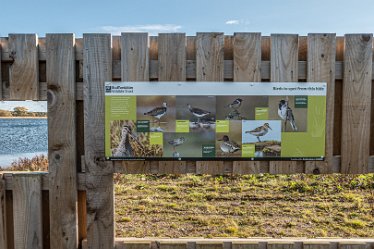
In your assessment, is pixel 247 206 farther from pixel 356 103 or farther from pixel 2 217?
pixel 2 217

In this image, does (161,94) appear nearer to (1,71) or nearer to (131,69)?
(131,69)

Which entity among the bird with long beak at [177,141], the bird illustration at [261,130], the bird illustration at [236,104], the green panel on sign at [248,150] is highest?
the bird illustration at [236,104]

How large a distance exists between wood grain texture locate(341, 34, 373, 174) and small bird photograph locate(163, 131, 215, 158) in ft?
4.03

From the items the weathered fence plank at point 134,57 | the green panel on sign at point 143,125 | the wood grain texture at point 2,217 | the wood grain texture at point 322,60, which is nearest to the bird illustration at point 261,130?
the wood grain texture at point 322,60

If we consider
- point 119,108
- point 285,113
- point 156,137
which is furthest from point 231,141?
point 119,108

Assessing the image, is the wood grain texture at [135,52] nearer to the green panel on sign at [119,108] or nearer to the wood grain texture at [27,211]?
the green panel on sign at [119,108]

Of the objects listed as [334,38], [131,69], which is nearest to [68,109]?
[131,69]

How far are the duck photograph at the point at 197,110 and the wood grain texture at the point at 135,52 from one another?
0.42 meters

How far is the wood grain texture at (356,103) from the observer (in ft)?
9.19

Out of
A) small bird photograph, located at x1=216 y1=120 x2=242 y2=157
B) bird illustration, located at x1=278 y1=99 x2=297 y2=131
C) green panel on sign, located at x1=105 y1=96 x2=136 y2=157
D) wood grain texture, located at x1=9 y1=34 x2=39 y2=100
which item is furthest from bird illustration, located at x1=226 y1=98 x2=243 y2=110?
wood grain texture, located at x1=9 y1=34 x2=39 y2=100

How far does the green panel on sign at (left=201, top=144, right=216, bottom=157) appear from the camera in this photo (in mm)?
2863

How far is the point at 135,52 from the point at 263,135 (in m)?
1.36

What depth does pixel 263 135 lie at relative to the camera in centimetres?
287

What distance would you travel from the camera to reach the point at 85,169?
287 cm
